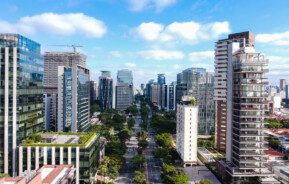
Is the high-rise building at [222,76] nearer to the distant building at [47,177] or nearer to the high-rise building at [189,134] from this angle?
the high-rise building at [189,134]

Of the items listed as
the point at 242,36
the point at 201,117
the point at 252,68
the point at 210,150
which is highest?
the point at 242,36

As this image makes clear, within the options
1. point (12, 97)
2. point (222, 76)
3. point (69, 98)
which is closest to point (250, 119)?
point (222, 76)

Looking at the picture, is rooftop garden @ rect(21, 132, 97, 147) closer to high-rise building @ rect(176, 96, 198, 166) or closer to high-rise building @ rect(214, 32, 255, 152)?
high-rise building @ rect(176, 96, 198, 166)

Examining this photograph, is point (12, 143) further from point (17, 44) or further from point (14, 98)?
point (17, 44)

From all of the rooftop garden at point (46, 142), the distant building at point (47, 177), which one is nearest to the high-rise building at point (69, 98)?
the rooftop garden at point (46, 142)

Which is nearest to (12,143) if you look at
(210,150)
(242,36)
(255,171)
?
(255,171)

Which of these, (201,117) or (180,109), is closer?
(180,109)

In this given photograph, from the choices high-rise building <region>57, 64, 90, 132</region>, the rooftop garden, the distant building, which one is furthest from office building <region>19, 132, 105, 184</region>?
high-rise building <region>57, 64, 90, 132</region>

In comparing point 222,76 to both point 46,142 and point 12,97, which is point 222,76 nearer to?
point 46,142
